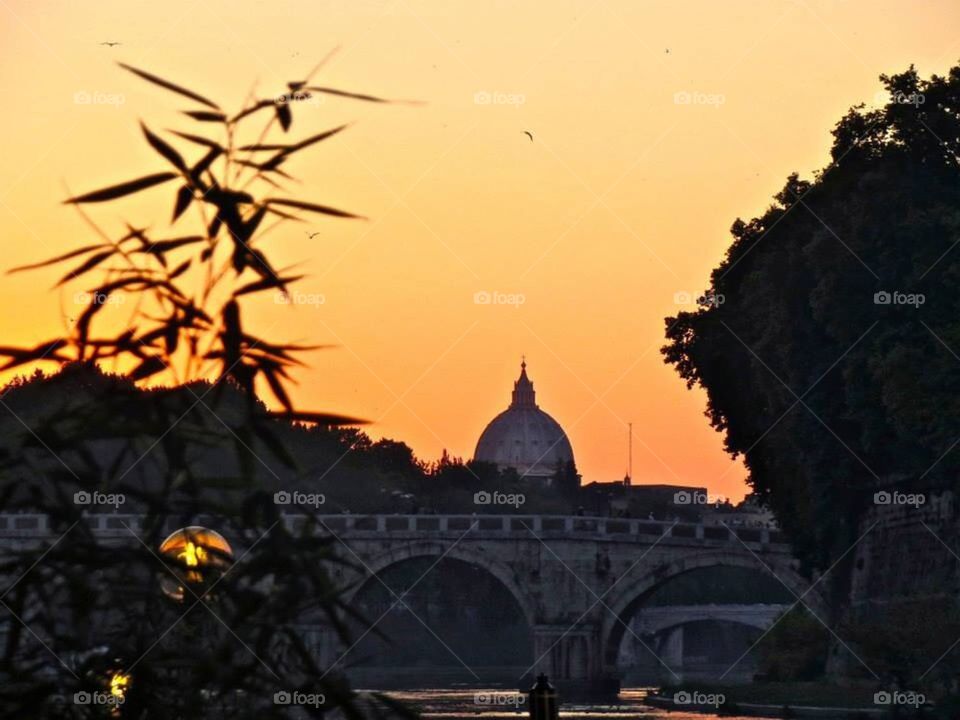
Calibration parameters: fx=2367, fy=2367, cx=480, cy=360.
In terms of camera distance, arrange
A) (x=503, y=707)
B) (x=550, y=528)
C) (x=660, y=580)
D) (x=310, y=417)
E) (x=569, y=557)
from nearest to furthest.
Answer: (x=310, y=417) < (x=503, y=707) < (x=660, y=580) < (x=569, y=557) < (x=550, y=528)

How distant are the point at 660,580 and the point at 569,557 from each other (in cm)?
392

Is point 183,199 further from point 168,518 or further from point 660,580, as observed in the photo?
point 660,580

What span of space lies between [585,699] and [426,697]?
608 cm

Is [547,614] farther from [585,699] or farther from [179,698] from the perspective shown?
[179,698]

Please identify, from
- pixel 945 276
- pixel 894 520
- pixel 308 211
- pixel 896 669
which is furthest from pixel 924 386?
pixel 308 211

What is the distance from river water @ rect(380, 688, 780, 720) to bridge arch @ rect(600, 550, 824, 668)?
623 cm

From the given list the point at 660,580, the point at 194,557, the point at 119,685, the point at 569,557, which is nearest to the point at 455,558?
the point at 569,557

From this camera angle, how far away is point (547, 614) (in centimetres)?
7969

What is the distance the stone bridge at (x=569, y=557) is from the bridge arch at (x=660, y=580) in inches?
1.3

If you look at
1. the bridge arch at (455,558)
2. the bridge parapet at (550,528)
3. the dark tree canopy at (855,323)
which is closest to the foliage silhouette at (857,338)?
the dark tree canopy at (855,323)

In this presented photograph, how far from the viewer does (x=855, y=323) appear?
150 feet

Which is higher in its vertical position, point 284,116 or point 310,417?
point 284,116

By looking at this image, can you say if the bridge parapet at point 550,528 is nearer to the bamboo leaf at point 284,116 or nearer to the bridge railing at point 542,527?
the bridge railing at point 542,527

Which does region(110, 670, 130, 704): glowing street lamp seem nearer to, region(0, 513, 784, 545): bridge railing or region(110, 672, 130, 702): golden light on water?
region(110, 672, 130, 702): golden light on water
